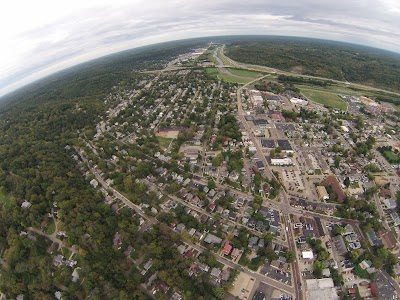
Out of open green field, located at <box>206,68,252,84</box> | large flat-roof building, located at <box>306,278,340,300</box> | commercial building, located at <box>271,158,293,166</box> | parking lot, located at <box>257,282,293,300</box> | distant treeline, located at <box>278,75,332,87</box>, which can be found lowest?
large flat-roof building, located at <box>306,278,340,300</box>

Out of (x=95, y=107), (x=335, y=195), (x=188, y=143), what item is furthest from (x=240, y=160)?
(x=95, y=107)

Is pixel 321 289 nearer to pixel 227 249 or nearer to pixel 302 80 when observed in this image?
pixel 227 249

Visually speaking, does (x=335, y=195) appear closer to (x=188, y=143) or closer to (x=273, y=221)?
(x=273, y=221)

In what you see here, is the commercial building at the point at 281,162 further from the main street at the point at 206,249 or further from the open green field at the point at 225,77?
the open green field at the point at 225,77

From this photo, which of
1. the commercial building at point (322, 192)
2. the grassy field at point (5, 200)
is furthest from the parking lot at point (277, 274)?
the grassy field at point (5, 200)

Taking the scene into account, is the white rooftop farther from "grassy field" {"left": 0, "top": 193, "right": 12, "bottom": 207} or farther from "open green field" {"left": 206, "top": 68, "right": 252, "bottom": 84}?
"open green field" {"left": 206, "top": 68, "right": 252, "bottom": 84}

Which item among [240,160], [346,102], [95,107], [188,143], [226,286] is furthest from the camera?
[346,102]

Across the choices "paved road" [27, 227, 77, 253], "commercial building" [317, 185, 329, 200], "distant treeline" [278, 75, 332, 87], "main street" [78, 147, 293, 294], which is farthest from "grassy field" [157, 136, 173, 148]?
"distant treeline" [278, 75, 332, 87]

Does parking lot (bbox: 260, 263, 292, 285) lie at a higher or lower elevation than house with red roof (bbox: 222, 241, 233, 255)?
lower
